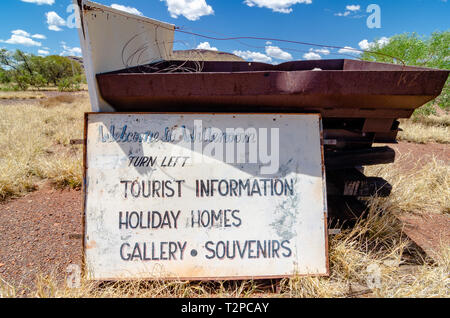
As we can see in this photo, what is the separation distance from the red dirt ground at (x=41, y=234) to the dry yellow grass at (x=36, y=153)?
0.29 metres

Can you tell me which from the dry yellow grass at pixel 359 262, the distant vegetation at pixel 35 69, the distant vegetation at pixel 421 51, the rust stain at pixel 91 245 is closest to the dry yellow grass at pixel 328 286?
the dry yellow grass at pixel 359 262

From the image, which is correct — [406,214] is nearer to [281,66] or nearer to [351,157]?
[351,157]

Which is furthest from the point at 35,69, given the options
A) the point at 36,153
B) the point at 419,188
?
the point at 419,188

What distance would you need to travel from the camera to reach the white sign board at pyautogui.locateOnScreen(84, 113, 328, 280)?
2.10 m

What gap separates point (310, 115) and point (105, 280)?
213 cm

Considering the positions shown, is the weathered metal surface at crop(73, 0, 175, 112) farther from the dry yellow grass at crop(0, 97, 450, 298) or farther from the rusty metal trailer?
the dry yellow grass at crop(0, 97, 450, 298)

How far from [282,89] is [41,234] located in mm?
3130

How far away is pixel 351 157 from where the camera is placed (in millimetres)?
2947

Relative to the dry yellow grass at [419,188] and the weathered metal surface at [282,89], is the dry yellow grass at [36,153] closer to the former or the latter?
the weathered metal surface at [282,89]

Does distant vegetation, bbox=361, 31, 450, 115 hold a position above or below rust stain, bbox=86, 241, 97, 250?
above

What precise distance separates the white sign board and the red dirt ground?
633mm

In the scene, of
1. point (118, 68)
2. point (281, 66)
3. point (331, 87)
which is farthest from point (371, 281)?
point (118, 68)

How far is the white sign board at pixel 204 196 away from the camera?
82.5 inches

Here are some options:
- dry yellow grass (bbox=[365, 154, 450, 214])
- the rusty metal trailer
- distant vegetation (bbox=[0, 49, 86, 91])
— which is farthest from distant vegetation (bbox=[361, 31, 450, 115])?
distant vegetation (bbox=[0, 49, 86, 91])
